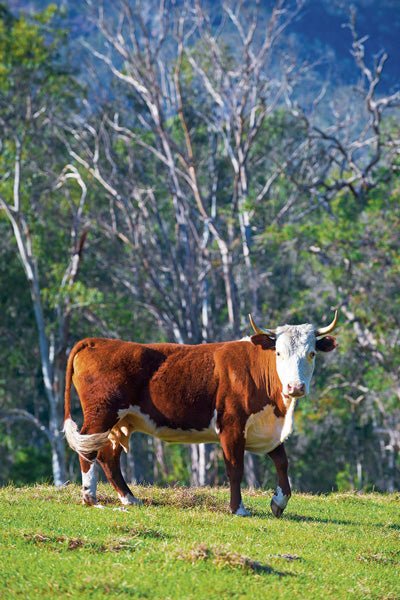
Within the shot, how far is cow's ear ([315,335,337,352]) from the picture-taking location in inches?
481

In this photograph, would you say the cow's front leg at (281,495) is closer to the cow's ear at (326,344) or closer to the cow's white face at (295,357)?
the cow's white face at (295,357)

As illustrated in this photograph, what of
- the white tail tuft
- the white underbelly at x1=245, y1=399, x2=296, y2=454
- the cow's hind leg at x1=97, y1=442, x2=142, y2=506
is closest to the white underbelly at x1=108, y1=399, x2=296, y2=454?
the white underbelly at x1=245, y1=399, x2=296, y2=454

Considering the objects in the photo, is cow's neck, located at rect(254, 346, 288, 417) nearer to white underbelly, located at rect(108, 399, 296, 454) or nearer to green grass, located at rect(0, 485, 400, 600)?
white underbelly, located at rect(108, 399, 296, 454)

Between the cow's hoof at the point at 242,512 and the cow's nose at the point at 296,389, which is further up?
the cow's nose at the point at 296,389

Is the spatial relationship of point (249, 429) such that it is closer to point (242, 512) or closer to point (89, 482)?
point (242, 512)

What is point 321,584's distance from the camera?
8.85 m

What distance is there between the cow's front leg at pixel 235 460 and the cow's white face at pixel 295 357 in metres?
0.77

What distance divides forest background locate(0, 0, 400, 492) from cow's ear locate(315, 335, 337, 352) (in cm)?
1631

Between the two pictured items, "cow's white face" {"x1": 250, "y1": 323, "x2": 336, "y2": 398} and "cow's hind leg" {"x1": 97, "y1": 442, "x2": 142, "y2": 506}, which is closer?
"cow's white face" {"x1": 250, "y1": 323, "x2": 336, "y2": 398}

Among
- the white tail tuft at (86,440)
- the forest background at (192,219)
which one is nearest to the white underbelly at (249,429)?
the white tail tuft at (86,440)

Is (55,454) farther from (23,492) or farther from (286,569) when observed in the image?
(286,569)

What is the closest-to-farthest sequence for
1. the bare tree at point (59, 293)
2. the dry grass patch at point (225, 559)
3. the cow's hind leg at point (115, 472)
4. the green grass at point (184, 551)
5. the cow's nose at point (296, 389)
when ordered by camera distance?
the green grass at point (184, 551) → the dry grass patch at point (225, 559) → the cow's nose at point (296, 389) → the cow's hind leg at point (115, 472) → the bare tree at point (59, 293)

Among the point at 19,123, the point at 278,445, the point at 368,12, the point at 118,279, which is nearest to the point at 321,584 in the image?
the point at 278,445

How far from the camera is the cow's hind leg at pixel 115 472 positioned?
1213 cm
